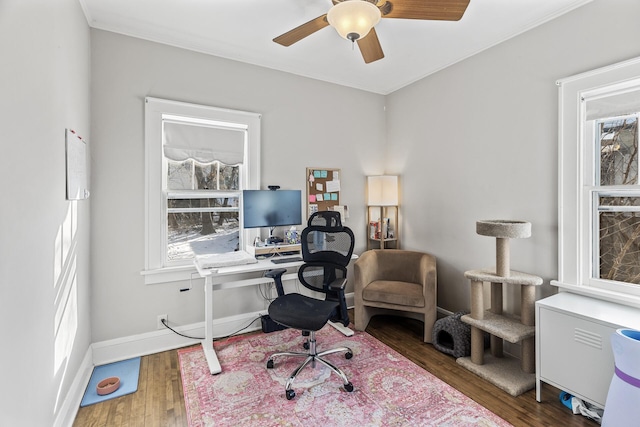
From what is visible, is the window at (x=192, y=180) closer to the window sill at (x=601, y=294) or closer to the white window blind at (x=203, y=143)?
the white window blind at (x=203, y=143)

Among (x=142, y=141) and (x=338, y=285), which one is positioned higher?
(x=142, y=141)

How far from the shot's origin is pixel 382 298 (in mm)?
2977

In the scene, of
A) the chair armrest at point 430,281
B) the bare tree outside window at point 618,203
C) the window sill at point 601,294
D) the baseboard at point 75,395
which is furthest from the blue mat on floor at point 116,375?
the bare tree outside window at point 618,203

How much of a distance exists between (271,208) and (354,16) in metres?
1.81

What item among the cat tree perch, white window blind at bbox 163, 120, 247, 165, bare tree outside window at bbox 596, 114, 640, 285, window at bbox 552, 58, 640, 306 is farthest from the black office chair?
bare tree outside window at bbox 596, 114, 640, 285

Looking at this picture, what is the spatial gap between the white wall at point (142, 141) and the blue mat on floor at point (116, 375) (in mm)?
231

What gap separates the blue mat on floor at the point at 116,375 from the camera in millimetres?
2084

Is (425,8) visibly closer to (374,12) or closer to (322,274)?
(374,12)

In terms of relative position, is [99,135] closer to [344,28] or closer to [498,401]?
[344,28]

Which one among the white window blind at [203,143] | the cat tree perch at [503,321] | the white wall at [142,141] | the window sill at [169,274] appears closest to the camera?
the cat tree perch at [503,321]

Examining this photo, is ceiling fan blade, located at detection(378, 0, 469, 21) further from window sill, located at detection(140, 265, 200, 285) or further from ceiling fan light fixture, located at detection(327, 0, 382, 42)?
window sill, located at detection(140, 265, 200, 285)

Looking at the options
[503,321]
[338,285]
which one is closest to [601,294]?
[503,321]

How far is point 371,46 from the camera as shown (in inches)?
84.1

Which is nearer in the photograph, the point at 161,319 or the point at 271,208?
the point at 161,319
